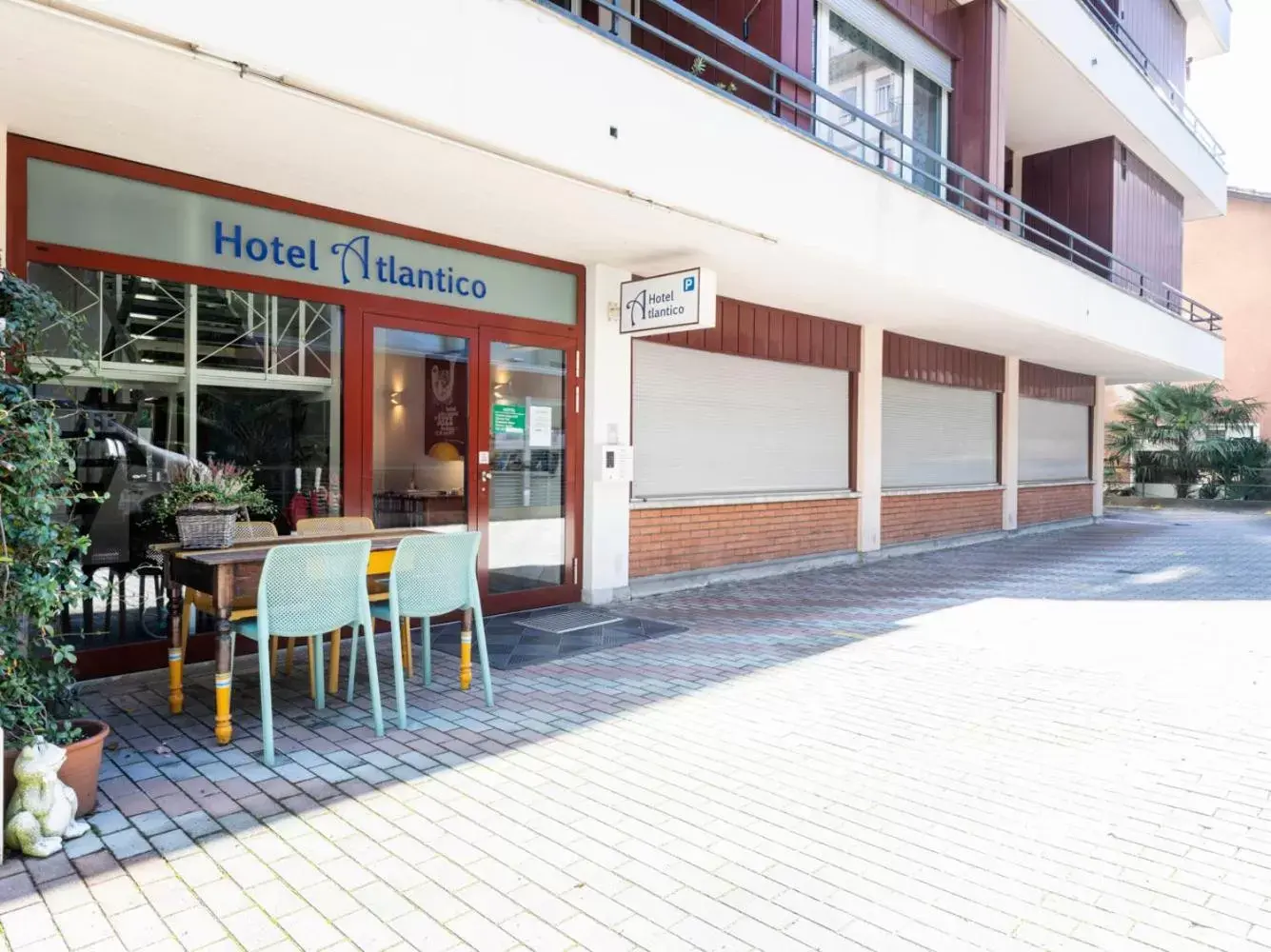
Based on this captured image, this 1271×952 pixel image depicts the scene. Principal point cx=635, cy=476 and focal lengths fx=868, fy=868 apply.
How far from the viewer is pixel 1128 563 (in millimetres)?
11789

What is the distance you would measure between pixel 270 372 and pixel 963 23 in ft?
31.9

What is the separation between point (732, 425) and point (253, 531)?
18.8ft

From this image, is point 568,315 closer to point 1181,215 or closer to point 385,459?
point 385,459

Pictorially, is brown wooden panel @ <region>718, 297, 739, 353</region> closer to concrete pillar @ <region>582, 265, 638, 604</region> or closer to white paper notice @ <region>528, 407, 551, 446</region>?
concrete pillar @ <region>582, 265, 638, 604</region>

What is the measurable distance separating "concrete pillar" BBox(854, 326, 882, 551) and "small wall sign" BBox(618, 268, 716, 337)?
4616 mm

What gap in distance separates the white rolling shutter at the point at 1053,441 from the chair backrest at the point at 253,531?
1398 cm

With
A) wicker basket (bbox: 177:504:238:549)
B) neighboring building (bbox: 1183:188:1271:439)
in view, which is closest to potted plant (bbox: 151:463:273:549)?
wicker basket (bbox: 177:504:238:549)

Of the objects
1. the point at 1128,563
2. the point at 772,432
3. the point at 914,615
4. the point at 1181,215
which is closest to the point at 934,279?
the point at 772,432

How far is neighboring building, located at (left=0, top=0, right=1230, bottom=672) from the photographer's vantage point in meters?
4.62

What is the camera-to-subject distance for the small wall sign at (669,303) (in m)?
7.04

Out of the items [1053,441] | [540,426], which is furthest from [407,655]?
[1053,441]

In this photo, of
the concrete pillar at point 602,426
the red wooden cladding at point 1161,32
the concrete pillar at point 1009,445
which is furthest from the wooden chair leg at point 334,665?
the red wooden cladding at point 1161,32

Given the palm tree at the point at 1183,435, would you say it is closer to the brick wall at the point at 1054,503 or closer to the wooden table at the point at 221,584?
the brick wall at the point at 1054,503

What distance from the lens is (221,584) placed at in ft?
13.5
